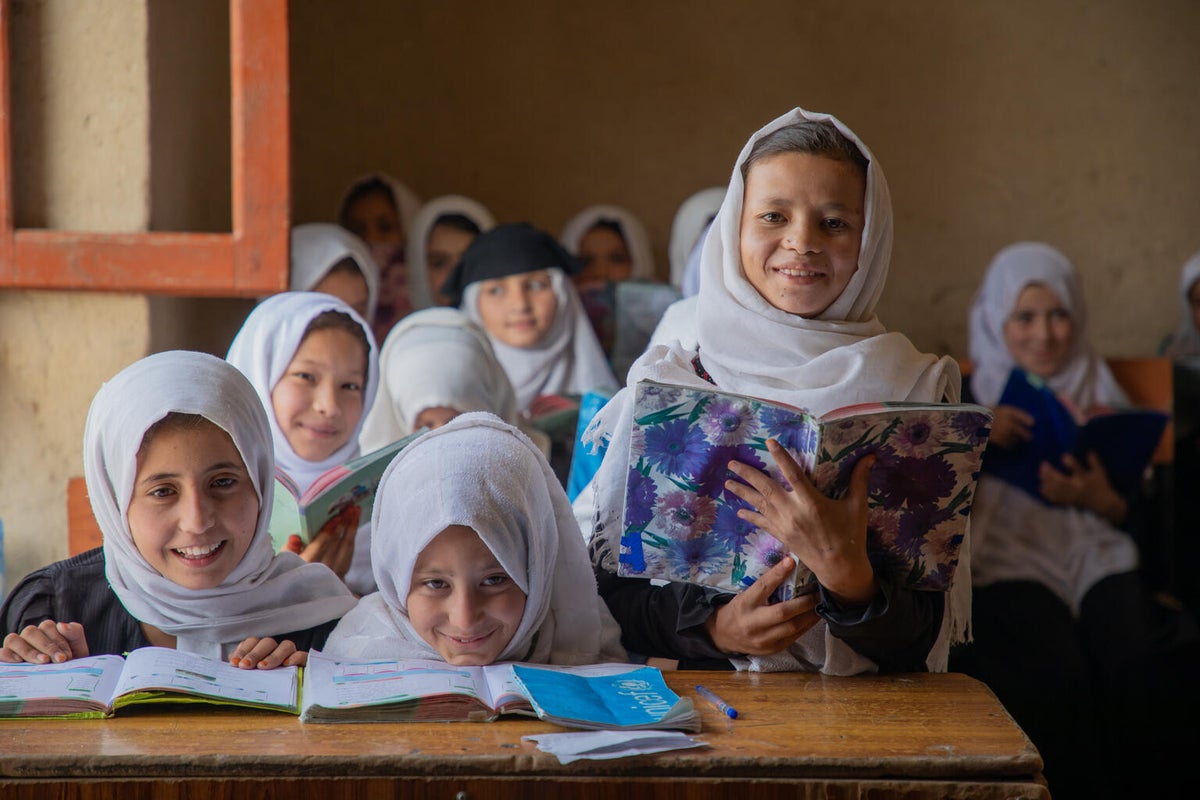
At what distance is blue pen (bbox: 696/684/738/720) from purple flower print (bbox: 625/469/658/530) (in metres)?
0.25

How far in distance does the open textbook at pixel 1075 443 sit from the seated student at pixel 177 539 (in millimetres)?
2588

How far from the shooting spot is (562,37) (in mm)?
6105

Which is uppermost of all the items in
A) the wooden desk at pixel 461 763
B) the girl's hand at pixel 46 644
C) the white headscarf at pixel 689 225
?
the white headscarf at pixel 689 225

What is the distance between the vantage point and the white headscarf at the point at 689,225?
5.47 metres

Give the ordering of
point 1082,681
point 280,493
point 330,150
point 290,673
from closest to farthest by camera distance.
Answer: point 290,673 < point 280,493 < point 1082,681 < point 330,150

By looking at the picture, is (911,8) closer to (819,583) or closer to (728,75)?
(728,75)

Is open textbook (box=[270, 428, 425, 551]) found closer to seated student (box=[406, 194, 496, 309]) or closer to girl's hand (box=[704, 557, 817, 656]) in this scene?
girl's hand (box=[704, 557, 817, 656])

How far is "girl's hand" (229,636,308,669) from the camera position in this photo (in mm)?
1867

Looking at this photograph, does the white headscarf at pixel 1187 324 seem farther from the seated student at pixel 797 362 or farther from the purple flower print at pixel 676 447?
the purple flower print at pixel 676 447

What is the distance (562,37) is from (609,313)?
187 centimetres

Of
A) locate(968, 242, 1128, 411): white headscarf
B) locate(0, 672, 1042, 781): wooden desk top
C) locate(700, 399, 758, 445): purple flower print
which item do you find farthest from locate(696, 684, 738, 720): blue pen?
locate(968, 242, 1128, 411): white headscarf

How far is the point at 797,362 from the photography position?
1.94 m

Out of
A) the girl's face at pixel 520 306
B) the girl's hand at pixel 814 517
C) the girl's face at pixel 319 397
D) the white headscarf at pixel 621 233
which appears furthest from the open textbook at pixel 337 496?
the white headscarf at pixel 621 233

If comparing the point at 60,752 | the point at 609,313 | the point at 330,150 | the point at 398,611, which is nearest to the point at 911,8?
the point at 609,313
